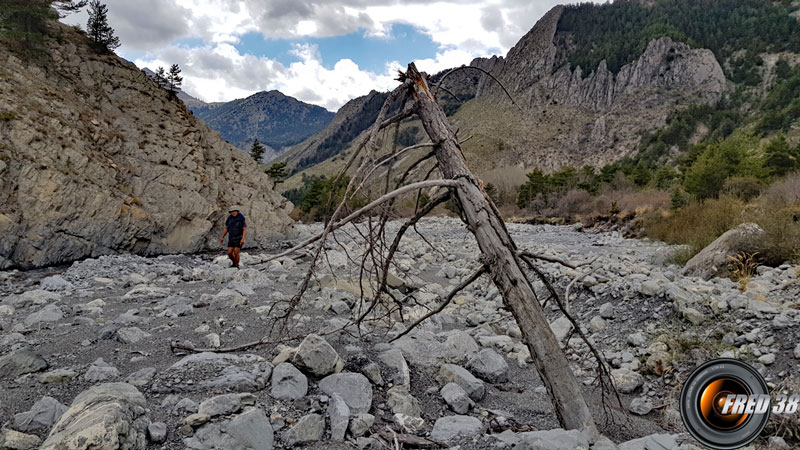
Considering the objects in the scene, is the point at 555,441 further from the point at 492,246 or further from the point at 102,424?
the point at 102,424

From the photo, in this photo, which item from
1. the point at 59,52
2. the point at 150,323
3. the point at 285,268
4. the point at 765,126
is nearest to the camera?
the point at 150,323

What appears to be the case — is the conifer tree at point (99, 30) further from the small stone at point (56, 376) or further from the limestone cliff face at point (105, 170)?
the small stone at point (56, 376)

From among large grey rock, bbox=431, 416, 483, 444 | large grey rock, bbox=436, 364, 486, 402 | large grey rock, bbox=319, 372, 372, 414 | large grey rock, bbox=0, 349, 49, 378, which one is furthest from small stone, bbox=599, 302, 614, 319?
large grey rock, bbox=0, 349, 49, 378

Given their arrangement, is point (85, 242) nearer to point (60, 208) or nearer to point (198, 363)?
point (60, 208)

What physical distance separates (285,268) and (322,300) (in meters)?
3.56

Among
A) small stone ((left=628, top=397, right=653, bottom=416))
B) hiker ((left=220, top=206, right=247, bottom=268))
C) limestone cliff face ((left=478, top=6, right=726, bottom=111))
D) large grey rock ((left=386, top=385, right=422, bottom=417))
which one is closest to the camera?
large grey rock ((left=386, top=385, right=422, bottom=417))

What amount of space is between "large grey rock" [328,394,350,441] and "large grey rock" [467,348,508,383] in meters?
1.79

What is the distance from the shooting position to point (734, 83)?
3708 inches

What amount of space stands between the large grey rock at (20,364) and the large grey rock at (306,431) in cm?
220

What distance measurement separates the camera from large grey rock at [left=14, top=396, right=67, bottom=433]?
2.38 metres

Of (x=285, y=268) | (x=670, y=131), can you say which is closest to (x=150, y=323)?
(x=285, y=268)

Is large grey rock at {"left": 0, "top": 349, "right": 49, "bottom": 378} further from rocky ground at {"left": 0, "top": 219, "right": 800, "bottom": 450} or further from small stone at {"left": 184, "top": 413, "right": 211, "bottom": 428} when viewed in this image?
small stone at {"left": 184, "top": 413, "right": 211, "bottom": 428}

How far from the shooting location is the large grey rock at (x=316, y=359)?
126 inches

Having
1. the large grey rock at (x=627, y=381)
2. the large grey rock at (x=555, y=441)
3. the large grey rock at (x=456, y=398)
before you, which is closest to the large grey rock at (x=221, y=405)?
the large grey rock at (x=456, y=398)
